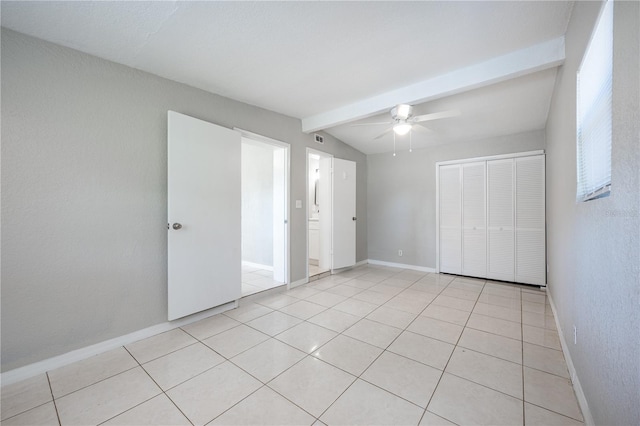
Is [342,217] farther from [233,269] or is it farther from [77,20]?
[77,20]

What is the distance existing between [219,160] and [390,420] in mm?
2743

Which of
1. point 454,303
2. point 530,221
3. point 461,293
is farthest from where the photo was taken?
point 530,221

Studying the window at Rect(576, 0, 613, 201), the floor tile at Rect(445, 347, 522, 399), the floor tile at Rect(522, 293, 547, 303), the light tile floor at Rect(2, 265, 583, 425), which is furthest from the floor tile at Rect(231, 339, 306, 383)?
the floor tile at Rect(522, 293, 547, 303)

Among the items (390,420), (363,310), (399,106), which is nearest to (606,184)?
(390,420)

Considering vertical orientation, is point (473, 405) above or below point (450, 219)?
below

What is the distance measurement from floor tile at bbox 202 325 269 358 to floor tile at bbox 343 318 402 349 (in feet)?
2.83

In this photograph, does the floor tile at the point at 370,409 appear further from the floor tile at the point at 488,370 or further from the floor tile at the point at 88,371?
the floor tile at the point at 88,371

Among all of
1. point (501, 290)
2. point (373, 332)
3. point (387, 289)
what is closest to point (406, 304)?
point (387, 289)

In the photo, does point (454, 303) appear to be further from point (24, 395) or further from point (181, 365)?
point (24, 395)

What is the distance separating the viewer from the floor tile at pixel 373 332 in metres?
2.25

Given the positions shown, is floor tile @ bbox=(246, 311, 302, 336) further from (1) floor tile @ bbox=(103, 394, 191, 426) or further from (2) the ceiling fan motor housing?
(2) the ceiling fan motor housing

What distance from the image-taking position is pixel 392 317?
2.76 meters

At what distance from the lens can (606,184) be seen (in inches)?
44.8

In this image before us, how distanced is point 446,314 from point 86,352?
137 inches
